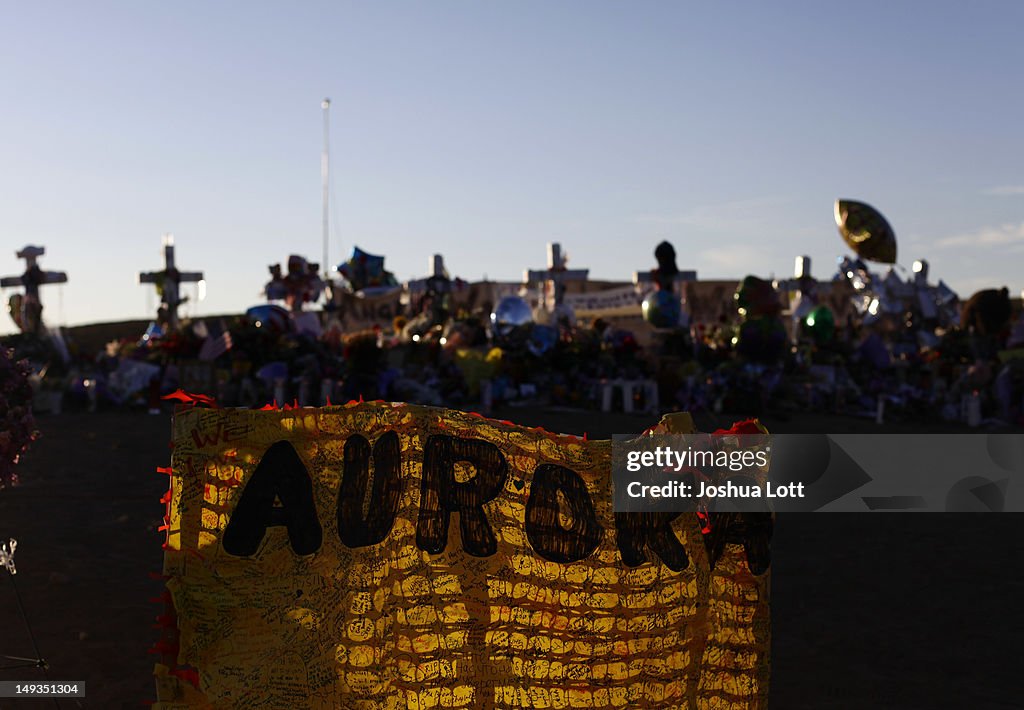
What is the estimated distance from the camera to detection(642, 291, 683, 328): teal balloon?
1214 inches

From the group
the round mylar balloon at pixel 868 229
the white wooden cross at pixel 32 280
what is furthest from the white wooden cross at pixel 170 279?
the round mylar balloon at pixel 868 229

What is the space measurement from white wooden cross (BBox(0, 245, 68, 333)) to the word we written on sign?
32.6 m

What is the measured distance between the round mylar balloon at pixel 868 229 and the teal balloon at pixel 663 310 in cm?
553

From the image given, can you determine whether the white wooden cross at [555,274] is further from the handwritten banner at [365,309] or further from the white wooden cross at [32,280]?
the white wooden cross at [32,280]

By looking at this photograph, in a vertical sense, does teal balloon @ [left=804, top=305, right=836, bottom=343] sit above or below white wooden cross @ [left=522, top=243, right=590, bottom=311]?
below

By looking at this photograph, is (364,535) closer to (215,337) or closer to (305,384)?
(305,384)

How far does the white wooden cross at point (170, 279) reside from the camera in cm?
3512

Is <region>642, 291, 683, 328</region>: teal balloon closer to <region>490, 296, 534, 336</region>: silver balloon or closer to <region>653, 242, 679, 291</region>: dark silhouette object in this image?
<region>653, 242, 679, 291</region>: dark silhouette object

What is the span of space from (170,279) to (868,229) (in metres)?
20.8

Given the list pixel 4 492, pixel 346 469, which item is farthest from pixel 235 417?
pixel 4 492

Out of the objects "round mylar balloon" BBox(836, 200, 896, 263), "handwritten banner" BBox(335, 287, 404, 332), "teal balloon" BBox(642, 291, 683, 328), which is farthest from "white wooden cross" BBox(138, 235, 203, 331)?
"round mylar balloon" BBox(836, 200, 896, 263)

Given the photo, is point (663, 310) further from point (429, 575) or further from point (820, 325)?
point (429, 575)

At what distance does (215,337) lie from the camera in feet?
90.7

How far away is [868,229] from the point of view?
31.9 metres
